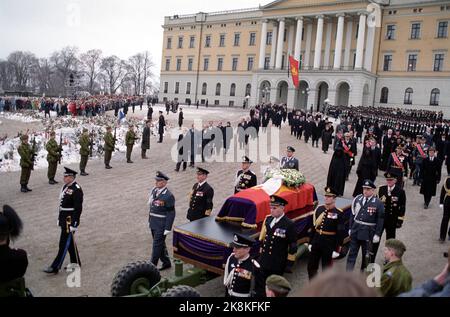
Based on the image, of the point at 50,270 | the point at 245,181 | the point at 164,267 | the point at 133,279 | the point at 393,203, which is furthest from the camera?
the point at 245,181

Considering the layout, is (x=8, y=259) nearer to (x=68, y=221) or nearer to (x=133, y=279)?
(x=133, y=279)

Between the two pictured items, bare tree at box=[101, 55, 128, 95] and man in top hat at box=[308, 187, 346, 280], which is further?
bare tree at box=[101, 55, 128, 95]

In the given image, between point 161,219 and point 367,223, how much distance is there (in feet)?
13.0

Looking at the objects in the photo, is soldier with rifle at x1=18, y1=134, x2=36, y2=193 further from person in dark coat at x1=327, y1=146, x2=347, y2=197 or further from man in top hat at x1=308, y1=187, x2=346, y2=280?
man in top hat at x1=308, y1=187, x2=346, y2=280

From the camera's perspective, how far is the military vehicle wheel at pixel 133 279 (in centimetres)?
607

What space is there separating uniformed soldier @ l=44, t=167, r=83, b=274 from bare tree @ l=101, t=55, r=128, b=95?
101 m

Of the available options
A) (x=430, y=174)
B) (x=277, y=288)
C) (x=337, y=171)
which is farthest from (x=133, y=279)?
(x=430, y=174)

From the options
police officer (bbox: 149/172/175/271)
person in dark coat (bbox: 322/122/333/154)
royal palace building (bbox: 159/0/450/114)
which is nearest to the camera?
police officer (bbox: 149/172/175/271)

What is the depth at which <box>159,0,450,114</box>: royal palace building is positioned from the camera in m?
54.6

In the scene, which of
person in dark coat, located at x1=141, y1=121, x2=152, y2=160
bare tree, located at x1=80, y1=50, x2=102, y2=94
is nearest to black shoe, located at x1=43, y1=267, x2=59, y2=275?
person in dark coat, located at x1=141, y1=121, x2=152, y2=160

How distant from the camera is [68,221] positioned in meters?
8.17
